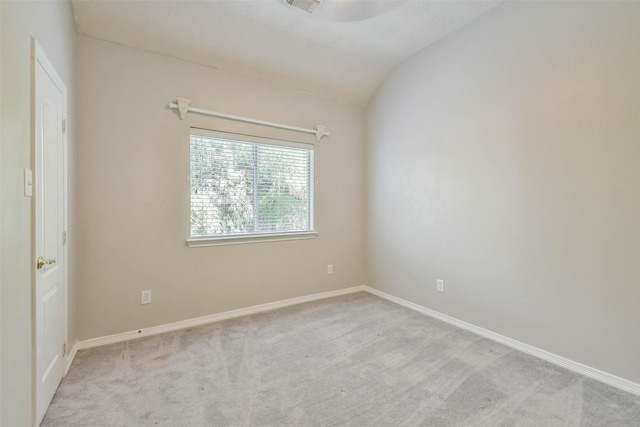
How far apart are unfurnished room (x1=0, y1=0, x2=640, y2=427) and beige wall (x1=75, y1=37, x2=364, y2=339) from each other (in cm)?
2

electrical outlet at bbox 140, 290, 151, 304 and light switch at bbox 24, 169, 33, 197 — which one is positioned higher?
light switch at bbox 24, 169, 33, 197

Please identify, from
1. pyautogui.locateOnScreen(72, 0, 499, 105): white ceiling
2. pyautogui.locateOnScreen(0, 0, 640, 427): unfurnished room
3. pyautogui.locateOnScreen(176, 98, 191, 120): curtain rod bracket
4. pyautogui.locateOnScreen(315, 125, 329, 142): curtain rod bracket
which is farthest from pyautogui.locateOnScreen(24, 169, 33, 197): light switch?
pyautogui.locateOnScreen(315, 125, 329, 142): curtain rod bracket

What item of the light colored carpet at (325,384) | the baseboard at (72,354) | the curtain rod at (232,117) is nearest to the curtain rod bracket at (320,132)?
the curtain rod at (232,117)

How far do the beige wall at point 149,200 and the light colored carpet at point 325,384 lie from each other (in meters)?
0.33

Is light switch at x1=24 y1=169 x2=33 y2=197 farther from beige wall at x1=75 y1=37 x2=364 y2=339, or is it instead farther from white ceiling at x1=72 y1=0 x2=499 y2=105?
white ceiling at x1=72 y1=0 x2=499 y2=105

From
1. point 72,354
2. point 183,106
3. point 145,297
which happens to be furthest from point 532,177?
point 72,354

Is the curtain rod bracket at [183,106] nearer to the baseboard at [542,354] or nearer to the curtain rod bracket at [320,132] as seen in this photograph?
the curtain rod bracket at [320,132]

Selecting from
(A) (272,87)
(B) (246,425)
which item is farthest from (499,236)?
(A) (272,87)

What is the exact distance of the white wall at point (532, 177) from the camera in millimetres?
1924

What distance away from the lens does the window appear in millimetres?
2914

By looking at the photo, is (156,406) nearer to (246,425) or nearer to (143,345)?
(246,425)

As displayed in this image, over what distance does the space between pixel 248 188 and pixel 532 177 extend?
266cm

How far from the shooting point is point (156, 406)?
67.6 inches

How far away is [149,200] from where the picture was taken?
8.68ft
